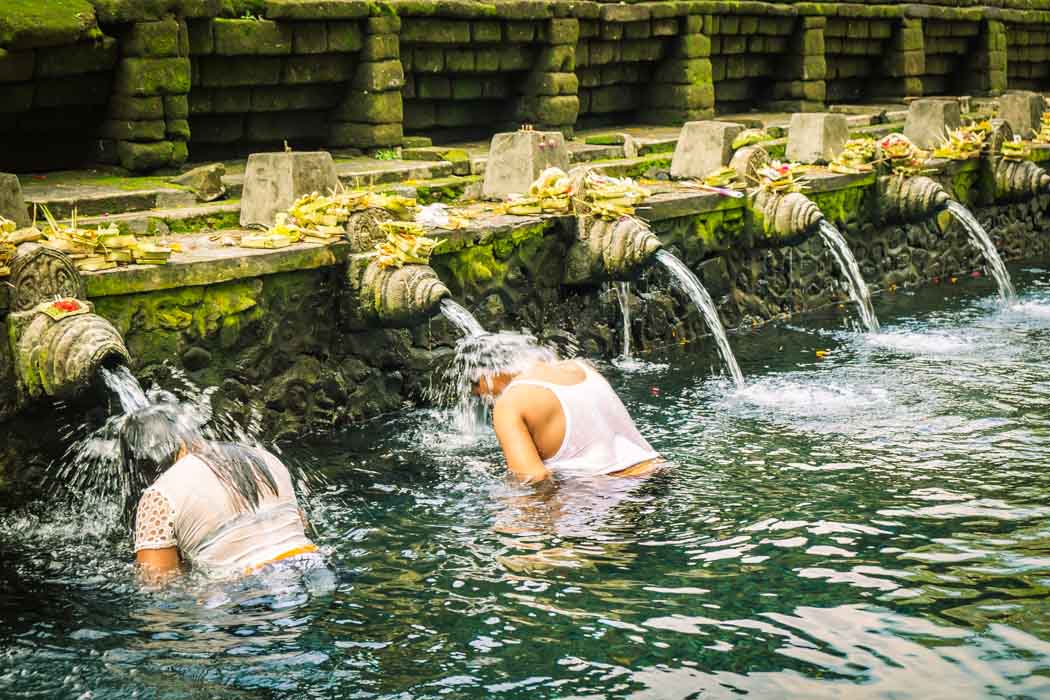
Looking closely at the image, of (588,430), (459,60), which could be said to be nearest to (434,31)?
(459,60)

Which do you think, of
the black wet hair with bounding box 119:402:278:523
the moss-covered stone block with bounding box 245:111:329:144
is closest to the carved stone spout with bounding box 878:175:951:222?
the moss-covered stone block with bounding box 245:111:329:144

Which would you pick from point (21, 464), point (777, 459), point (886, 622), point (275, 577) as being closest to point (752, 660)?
point (886, 622)

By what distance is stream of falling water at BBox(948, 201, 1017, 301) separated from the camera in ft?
43.8

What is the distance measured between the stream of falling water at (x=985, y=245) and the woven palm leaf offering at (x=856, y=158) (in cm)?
95

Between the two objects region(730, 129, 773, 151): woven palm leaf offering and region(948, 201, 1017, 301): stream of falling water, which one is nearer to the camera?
region(730, 129, 773, 151): woven palm leaf offering

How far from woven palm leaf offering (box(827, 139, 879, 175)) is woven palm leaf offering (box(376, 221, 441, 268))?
19.6 ft

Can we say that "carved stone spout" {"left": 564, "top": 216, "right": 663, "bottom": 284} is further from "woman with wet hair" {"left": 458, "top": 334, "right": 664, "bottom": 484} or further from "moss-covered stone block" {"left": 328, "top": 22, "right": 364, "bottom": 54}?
"moss-covered stone block" {"left": 328, "top": 22, "right": 364, "bottom": 54}

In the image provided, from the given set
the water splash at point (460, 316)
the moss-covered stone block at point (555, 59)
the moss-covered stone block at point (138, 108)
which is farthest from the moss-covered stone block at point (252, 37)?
the water splash at point (460, 316)

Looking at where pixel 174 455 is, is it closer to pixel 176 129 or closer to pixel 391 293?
pixel 391 293

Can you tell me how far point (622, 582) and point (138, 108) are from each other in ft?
22.1

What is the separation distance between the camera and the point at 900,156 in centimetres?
1375

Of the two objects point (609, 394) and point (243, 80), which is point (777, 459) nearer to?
point (609, 394)

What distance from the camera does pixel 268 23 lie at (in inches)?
468

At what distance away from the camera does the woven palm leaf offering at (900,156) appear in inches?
539
